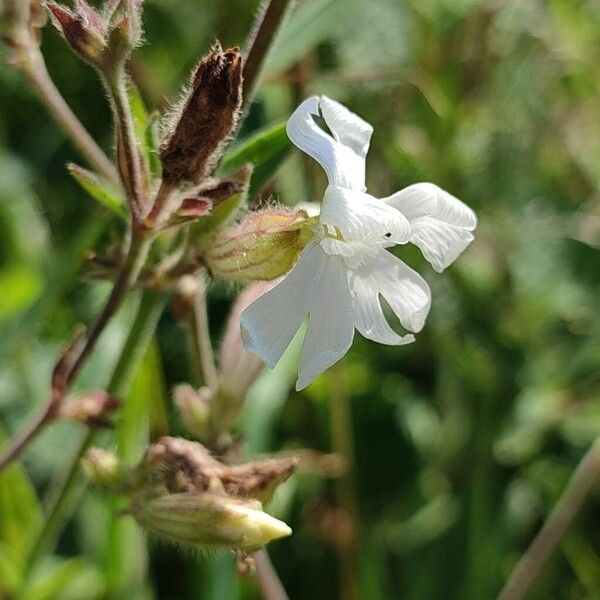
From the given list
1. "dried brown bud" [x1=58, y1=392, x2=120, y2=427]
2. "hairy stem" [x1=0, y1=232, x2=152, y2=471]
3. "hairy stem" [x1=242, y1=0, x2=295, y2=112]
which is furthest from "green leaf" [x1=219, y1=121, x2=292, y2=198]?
"dried brown bud" [x1=58, y1=392, x2=120, y2=427]

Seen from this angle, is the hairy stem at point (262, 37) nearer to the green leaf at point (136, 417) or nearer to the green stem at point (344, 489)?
the green leaf at point (136, 417)

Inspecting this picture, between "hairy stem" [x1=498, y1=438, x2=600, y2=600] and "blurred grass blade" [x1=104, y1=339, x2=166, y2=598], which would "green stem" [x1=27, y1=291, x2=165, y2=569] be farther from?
"hairy stem" [x1=498, y1=438, x2=600, y2=600]

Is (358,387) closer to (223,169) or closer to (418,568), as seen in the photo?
(418,568)

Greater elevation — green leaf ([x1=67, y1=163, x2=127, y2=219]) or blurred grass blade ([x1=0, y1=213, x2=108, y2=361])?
green leaf ([x1=67, y1=163, x2=127, y2=219])

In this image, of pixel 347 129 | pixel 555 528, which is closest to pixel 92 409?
Result: pixel 347 129

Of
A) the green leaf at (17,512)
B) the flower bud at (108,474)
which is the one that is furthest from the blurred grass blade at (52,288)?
the flower bud at (108,474)

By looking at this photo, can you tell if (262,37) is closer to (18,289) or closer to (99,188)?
(99,188)
